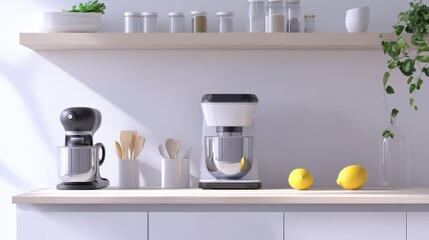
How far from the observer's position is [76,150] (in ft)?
10.7

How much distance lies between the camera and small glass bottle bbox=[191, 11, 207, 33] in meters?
3.46

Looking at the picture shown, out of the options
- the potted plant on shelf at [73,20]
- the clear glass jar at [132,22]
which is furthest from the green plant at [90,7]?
the clear glass jar at [132,22]

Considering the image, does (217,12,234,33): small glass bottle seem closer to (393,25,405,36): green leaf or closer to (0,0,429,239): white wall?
(0,0,429,239): white wall

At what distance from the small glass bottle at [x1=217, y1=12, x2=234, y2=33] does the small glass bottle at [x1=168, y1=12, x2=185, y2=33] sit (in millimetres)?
161

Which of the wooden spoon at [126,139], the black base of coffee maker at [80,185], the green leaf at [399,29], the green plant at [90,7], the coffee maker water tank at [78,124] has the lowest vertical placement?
the black base of coffee maker at [80,185]

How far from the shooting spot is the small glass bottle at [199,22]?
3461 mm

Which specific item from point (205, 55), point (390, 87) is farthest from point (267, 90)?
point (390, 87)

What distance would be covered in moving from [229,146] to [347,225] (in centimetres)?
59

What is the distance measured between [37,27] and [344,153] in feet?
4.89

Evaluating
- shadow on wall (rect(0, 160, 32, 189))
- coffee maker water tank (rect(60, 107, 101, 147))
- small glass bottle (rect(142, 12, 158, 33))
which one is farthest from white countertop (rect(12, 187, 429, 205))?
small glass bottle (rect(142, 12, 158, 33))

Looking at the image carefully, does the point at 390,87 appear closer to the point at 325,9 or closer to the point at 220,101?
the point at 325,9

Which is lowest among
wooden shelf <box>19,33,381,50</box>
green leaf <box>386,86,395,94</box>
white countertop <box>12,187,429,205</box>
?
white countertop <box>12,187,429,205</box>

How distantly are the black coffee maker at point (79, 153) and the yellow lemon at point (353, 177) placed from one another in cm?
101

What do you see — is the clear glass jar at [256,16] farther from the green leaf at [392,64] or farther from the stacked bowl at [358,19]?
the green leaf at [392,64]
